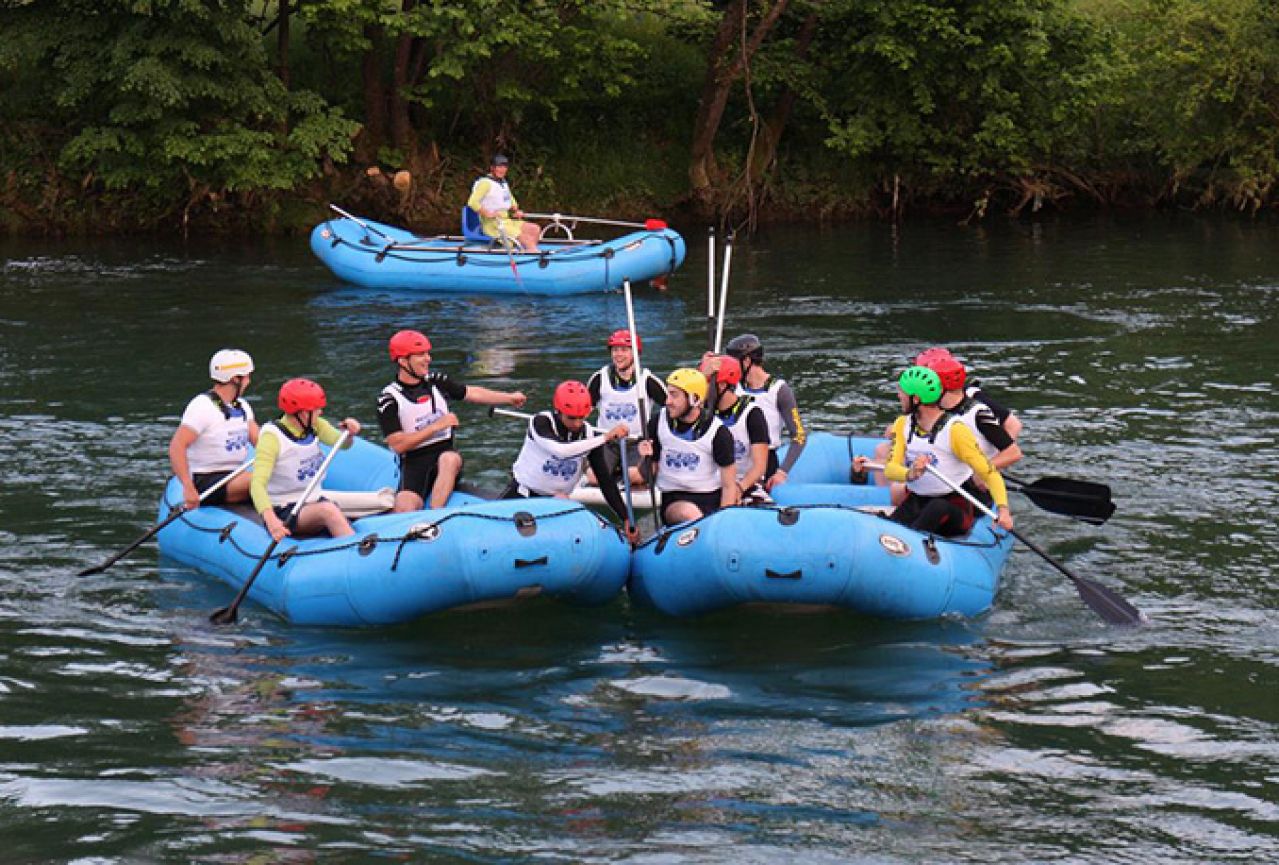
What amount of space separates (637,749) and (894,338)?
11.5 meters

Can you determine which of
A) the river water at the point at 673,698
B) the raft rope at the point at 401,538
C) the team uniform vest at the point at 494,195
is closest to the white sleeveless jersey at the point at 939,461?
the river water at the point at 673,698

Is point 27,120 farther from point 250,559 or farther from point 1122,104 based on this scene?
point 250,559

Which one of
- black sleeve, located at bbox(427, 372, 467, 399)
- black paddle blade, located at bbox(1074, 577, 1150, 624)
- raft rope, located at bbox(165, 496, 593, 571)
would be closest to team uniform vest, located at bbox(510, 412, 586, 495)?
raft rope, located at bbox(165, 496, 593, 571)

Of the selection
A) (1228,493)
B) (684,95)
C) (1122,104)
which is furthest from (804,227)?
(1228,493)

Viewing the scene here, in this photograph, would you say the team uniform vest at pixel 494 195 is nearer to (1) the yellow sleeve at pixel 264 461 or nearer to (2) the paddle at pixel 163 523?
(2) the paddle at pixel 163 523

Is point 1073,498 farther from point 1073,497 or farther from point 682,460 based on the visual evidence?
point 682,460

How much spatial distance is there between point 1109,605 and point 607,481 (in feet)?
10.2

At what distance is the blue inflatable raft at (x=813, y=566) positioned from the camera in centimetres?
956

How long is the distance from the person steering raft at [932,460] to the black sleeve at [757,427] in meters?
0.83

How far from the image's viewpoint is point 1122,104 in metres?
29.8

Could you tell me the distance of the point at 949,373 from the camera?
1058 cm

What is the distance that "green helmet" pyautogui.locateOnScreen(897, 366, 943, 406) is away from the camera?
34.1 ft

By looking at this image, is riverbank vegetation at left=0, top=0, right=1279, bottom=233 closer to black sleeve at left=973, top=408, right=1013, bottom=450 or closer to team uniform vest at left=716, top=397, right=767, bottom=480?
team uniform vest at left=716, top=397, right=767, bottom=480

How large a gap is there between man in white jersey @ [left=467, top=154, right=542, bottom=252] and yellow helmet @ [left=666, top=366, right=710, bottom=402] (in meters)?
11.6
